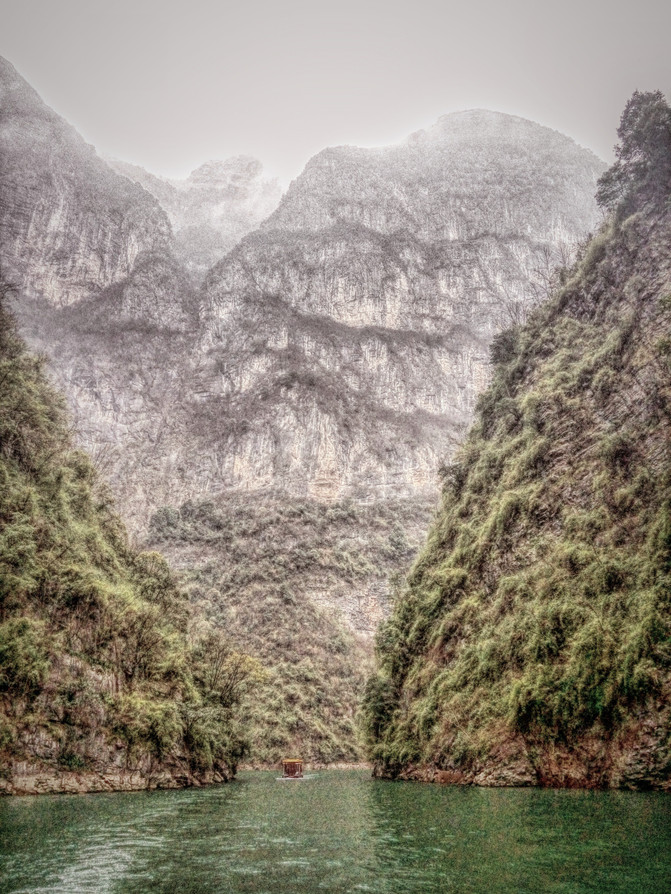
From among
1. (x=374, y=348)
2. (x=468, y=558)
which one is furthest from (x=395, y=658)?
(x=374, y=348)

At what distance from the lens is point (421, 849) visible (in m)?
13.4

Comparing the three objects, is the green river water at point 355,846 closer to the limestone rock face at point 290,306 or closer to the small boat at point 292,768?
the small boat at point 292,768

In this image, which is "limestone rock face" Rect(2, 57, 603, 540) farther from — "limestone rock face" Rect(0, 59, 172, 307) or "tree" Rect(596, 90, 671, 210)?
"tree" Rect(596, 90, 671, 210)

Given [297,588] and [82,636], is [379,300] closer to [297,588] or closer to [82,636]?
[297,588]

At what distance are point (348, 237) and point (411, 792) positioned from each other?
440 feet

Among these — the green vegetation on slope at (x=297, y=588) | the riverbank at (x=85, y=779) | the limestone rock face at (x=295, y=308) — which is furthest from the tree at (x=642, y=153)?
the limestone rock face at (x=295, y=308)

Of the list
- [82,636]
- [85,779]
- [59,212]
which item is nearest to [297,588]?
[82,636]

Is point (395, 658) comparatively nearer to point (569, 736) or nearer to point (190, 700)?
point (190, 700)

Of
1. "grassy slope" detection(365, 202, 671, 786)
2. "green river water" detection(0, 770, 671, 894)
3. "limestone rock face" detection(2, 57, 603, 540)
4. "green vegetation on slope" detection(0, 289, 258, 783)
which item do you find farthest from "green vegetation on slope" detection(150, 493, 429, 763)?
"green river water" detection(0, 770, 671, 894)

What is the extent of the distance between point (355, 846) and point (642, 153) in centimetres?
4204

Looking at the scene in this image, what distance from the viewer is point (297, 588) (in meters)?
90.1

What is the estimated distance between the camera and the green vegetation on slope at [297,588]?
7150 cm

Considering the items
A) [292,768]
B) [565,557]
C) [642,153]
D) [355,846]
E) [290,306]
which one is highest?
[290,306]

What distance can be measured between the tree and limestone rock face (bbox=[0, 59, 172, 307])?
111395 millimetres
